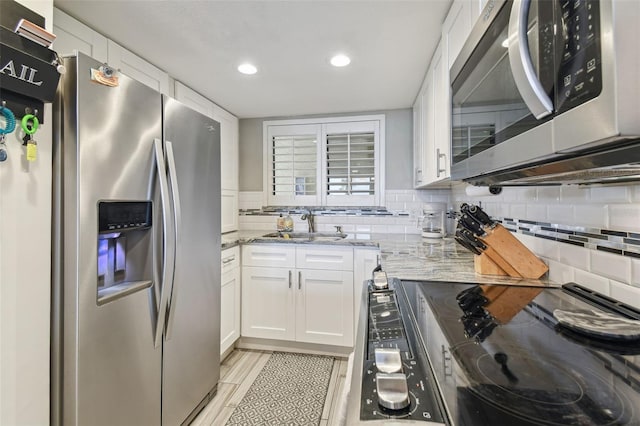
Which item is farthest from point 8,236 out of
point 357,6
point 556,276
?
point 556,276

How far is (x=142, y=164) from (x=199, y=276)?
0.70 m

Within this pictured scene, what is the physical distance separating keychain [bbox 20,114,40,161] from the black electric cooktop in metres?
1.24

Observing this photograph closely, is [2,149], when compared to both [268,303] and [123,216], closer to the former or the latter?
[123,216]

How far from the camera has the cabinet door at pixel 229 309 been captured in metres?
2.30

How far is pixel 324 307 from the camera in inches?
97.5

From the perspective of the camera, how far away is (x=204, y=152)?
172 centimetres

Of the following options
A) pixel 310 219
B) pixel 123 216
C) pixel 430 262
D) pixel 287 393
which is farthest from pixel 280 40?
pixel 287 393

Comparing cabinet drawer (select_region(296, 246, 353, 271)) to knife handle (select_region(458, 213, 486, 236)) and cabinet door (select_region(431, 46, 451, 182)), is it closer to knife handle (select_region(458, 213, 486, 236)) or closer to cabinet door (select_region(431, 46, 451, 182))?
cabinet door (select_region(431, 46, 451, 182))

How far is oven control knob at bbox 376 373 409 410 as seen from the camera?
1.52ft

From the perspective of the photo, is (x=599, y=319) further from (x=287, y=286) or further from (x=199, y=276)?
(x=287, y=286)

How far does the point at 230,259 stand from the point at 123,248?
1.14m

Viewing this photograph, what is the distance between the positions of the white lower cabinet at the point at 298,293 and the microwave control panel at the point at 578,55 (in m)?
2.04

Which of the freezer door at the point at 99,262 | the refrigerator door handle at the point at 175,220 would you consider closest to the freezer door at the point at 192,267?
the refrigerator door handle at the point at 175,220

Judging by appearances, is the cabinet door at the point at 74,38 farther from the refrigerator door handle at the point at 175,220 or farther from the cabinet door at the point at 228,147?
the cabinet door at the point at 228,147
